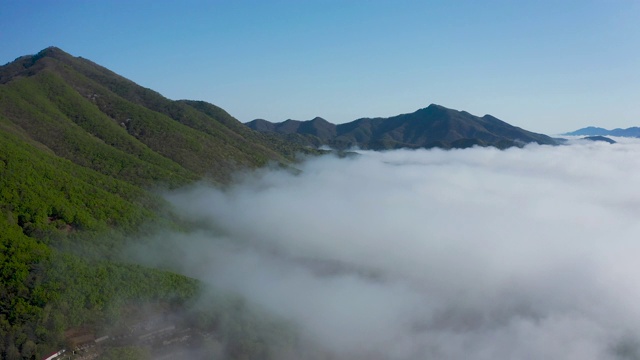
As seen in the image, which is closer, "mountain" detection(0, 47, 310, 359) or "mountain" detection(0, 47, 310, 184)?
"mountain" detection(0, 47, 310, 359)

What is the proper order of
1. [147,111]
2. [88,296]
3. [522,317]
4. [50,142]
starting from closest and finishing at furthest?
[88,296]
[522,317]
[50,142]
[147,111]

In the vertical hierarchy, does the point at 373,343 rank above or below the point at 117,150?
below

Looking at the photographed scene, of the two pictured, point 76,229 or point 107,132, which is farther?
point 107,132

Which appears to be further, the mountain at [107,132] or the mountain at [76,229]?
the mountain at [107,132]

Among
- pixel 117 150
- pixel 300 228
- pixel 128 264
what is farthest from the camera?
pixel 300 228

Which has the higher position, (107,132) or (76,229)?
(107,132)

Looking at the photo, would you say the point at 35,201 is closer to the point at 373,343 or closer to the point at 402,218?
the point at 373,343

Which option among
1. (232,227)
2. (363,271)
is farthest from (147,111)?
(363,271)

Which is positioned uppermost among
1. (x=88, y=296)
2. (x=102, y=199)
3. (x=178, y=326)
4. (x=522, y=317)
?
(x=102, y=199)
